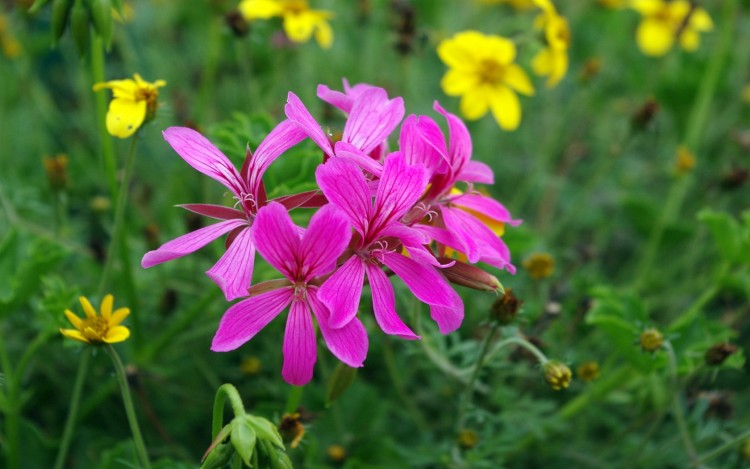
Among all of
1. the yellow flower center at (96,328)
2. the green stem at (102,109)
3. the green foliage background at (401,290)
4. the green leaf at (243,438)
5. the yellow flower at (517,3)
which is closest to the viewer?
the green leaf at (243,438)

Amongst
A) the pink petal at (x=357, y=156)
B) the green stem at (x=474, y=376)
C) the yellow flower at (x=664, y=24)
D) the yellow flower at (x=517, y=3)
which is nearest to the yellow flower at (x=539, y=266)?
the green stem at (x=474, y=376)

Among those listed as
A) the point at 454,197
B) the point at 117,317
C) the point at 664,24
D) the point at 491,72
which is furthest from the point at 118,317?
the point at 664,24

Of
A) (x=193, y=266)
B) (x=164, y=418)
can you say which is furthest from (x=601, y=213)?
(x=164, y=418)

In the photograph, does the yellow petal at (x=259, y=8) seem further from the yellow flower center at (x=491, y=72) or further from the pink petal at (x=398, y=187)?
the pink petal at (x=398, y=187)

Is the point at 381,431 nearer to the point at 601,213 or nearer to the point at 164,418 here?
the point at 164,418

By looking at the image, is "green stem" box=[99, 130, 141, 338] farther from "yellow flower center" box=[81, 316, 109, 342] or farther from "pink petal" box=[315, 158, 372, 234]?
"pink petal" box=[315, 158, 372, 234]

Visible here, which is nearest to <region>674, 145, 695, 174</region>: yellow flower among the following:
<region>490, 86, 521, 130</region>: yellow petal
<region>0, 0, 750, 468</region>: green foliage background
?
<region>0, 0, 750, 468</region>: green foliage background

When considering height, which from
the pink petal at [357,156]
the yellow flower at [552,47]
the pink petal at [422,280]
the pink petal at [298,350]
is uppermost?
the yellow flower at [552,47]
